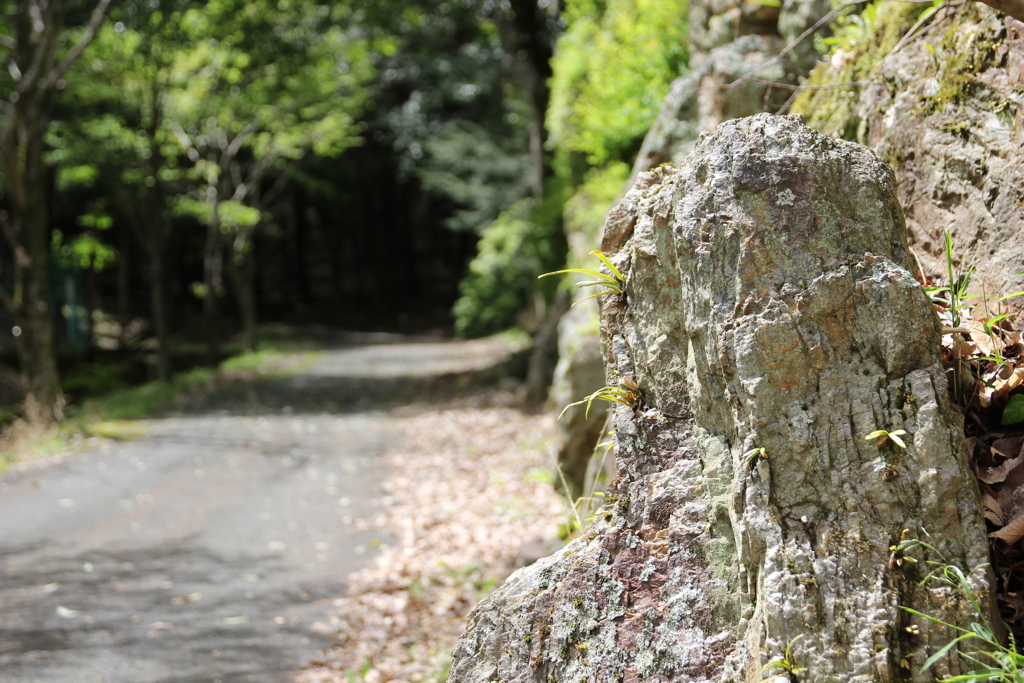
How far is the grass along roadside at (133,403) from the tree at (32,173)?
47 centimetres

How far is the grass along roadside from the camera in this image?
9.02m

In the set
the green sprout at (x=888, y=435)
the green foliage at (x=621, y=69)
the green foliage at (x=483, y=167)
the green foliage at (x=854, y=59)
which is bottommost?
the green sprout at (x=888, y=435)

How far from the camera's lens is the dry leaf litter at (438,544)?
13.8 feet

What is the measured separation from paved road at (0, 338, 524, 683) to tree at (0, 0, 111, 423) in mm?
1607

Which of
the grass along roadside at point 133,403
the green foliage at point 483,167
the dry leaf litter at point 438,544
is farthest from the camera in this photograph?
the green foliage at point 483,167

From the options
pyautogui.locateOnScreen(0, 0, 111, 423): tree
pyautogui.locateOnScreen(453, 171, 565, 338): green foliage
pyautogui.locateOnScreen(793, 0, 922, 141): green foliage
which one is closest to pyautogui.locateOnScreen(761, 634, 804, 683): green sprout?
pyautogui.locateOnScreen(793, 0, 922, 141): green foliage

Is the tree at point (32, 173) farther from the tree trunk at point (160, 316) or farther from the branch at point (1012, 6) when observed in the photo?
the branch at point (1012, 6)

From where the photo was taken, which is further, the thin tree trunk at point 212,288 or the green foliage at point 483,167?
the green foliage at point 483,167

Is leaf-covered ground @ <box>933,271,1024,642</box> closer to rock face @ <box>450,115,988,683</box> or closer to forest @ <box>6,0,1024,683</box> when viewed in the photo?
forest @ <box>6,0,1024,683</box>

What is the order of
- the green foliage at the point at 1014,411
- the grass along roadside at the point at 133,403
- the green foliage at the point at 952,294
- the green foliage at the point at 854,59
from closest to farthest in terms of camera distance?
the green foliage at the point at 1014,411 → the green foliage at the point at 952,294 → the green foliage at the point at 854,59 → the grass along roadside at the point at 133,403

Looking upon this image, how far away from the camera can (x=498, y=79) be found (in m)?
23.7

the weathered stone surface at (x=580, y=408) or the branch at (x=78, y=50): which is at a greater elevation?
the branch at (x=78, y=50)

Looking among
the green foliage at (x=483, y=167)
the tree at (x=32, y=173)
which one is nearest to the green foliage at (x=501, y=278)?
the green foliage at (x=483, y=167)

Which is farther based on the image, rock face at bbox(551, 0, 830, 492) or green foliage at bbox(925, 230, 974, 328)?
rock face at bbox(551, 0, 830, 492)
